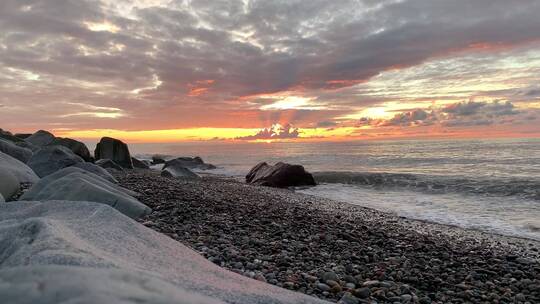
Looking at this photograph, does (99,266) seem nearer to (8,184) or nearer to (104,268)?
(104,268)

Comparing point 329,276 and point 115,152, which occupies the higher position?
point 115,152

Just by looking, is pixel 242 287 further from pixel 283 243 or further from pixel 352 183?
pixel 352 183

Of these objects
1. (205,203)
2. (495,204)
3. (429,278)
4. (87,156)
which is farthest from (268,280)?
(87,156)

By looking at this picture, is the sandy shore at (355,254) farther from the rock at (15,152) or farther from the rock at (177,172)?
the rock at (177,172)

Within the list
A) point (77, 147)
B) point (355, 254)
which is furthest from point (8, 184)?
point (77, 147)

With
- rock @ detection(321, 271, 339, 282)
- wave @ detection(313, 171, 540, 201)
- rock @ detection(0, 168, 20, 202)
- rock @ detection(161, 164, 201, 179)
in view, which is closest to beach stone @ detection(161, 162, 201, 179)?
rock @ detection(161, 164, 201, 179)

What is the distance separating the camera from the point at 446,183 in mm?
23141

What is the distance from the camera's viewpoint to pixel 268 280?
17.8 ft

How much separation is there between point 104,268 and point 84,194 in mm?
6118

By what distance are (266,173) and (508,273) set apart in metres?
19.0

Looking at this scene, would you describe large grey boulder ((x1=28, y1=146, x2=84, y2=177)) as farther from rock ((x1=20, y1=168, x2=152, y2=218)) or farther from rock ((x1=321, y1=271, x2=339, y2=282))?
rock ((x1=321, y1=271, x2=339, y2=282))

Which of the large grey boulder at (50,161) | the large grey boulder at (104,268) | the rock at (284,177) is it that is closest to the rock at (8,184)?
the large grey boulder at (50,161)

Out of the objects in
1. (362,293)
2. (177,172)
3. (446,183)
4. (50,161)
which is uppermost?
(50,161)

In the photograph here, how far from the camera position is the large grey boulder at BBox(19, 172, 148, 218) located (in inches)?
325
